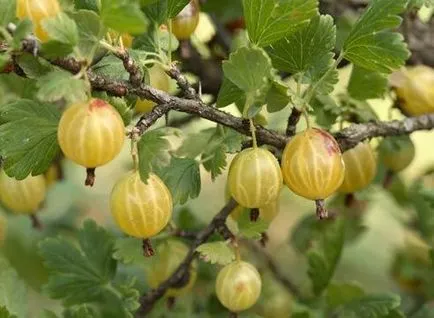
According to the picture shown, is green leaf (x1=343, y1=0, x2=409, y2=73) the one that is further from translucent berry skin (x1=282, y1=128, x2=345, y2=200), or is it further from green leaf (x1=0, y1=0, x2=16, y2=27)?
green leaf (x1=0, y1=0, x2=16, y2=27)

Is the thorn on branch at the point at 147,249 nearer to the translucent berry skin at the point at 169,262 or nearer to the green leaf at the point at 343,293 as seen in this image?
the translucent berry skin at the point at 169,262

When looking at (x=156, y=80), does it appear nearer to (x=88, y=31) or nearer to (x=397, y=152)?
(x=88, y=31)

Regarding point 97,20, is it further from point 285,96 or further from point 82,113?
point 285,96

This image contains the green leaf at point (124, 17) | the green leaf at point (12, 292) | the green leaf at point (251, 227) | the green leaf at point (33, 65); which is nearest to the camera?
the green leaf at point (124, 17)

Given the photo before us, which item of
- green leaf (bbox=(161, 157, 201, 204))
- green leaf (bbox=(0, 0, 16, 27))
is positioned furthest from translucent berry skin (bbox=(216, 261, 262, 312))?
green leaf (bbox=(0, 0, 16, 27))

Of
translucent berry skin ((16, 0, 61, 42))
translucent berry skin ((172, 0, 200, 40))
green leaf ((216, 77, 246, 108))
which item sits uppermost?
translucent berry skin ((16, 0, 61, 42))

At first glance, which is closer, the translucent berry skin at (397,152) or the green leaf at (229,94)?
the green leaf at (229,94)

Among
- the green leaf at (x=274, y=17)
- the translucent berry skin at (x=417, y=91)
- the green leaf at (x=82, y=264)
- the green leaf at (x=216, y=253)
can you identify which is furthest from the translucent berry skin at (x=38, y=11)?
the translucent berry skin at (x=417, y=91)
